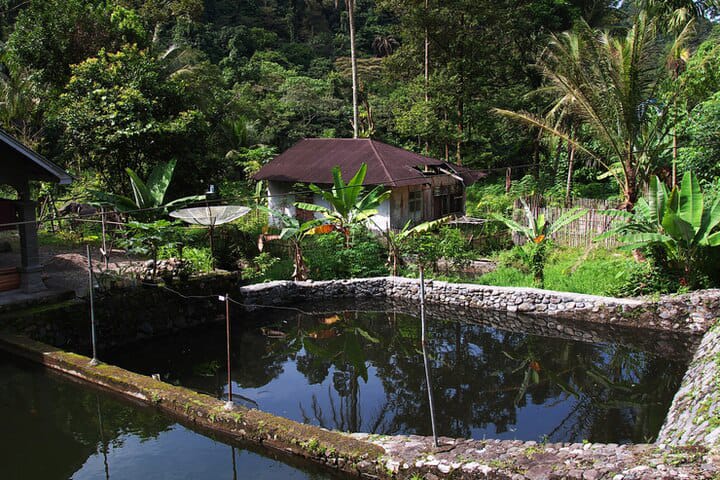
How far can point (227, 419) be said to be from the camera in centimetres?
711

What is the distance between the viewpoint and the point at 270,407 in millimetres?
8445

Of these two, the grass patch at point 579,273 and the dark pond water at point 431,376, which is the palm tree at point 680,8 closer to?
the grass patch at point 579,273

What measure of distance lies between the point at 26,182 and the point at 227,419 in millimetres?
6370

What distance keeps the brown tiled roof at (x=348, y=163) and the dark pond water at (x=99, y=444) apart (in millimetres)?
10632

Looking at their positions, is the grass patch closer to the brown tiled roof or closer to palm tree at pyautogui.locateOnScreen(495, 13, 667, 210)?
palm tree at pyautogui.locateOnScreen(495, 13, 667, 210)

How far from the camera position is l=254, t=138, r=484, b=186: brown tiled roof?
18.0 meters

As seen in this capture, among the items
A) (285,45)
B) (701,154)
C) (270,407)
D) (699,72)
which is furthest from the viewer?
(285,45)

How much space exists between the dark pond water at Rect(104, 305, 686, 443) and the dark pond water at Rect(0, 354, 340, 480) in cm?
143

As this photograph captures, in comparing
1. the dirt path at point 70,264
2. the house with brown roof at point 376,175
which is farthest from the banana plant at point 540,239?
the dirt path at point 70,264

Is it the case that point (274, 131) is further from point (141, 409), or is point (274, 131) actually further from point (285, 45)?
point (141, 409)

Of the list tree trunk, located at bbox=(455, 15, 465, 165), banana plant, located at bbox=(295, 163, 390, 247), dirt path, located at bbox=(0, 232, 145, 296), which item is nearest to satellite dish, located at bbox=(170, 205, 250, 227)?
dirt path, located at bbox=(0, 232, 145, 296)

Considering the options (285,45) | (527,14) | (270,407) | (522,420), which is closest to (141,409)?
(270,407)

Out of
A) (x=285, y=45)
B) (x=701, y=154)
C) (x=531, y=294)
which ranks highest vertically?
(x=285, y=45)

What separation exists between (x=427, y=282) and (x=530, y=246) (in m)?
2.69
